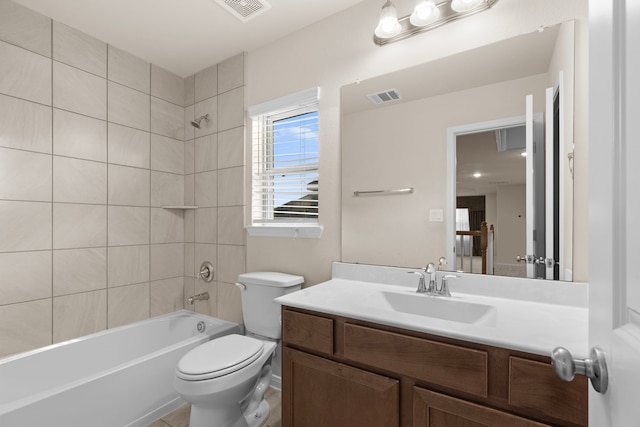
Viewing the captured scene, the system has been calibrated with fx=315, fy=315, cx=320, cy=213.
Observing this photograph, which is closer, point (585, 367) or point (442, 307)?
point (585, 367)

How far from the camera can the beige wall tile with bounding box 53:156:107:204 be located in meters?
2.07

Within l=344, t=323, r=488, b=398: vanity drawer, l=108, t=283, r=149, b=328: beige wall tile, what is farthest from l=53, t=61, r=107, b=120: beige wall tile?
l=344, t=323, r=488, b=398: vanity drawer

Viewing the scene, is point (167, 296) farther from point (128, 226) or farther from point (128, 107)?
point (128, 107)

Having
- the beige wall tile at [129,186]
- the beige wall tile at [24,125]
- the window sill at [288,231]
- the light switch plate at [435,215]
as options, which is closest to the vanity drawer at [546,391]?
the light switch plate at [435,215]

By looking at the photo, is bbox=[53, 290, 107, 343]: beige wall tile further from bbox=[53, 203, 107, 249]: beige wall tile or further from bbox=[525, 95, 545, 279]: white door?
bbox=[525, 95, 545, 279]: white door

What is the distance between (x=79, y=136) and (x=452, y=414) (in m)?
2.66

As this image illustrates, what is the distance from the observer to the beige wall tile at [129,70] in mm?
2352

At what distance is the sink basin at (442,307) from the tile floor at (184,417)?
102 centimetres

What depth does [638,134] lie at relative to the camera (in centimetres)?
38

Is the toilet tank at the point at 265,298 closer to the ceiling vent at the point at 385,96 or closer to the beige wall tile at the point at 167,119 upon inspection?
the ceiling vent at the point at 385,96

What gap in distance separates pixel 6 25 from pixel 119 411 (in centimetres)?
231

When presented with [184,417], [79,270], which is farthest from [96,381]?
[79,270]

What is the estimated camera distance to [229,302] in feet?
8.18

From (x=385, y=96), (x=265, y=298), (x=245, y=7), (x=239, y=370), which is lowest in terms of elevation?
(x=239, y=370)
